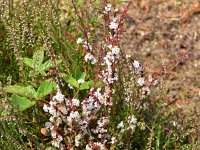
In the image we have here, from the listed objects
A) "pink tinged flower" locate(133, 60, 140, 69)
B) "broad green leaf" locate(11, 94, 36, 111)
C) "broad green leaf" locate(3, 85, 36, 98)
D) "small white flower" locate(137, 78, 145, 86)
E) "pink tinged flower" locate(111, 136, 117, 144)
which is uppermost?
"pink tinged flower" locate(133, 60, 140, 69)

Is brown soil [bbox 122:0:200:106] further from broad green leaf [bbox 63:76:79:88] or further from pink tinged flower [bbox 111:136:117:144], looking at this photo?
broad green leaf [bbox 63:76:79:88]

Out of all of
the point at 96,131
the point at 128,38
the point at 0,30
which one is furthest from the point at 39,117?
the point at 128,38

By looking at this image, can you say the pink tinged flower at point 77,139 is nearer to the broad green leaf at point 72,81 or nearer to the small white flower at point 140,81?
the broad green leaf at point 72,81

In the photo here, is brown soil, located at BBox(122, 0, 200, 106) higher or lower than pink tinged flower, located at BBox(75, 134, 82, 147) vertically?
higher

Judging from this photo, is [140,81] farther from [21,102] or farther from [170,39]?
[170,39]

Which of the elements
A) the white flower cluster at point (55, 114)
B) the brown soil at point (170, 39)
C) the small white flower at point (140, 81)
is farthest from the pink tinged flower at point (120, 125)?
the brown soil at point (170, 39)

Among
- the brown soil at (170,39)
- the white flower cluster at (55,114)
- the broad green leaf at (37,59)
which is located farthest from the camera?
the brown soil at (170,39)

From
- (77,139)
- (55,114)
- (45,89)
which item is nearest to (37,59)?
(45,89)

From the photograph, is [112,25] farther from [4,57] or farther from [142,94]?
[4,57]

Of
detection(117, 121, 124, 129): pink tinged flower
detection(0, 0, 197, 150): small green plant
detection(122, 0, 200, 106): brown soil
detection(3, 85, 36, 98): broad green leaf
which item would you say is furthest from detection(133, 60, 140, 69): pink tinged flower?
detection(122, 0, 200, 106): brown soil
